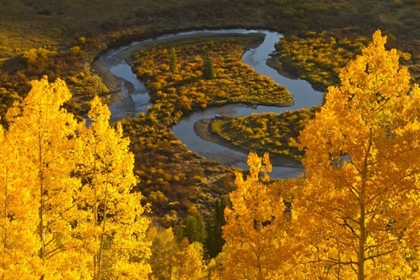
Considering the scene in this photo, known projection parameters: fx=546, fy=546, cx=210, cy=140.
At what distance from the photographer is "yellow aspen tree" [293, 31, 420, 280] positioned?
14.1 meters

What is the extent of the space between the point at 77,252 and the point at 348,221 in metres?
11.1

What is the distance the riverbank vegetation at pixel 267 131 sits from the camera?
73.2 meters

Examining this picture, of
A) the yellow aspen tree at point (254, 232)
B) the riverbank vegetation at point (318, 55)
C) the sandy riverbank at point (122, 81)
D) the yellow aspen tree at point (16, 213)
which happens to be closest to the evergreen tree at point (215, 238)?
the yellow aspen tree at point (254, 232)

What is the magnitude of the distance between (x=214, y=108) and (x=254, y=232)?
68623mm

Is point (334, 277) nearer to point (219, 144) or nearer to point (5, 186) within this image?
point (5, 186)

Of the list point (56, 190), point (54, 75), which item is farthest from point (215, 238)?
point (54, 75)

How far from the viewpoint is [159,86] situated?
94.3m

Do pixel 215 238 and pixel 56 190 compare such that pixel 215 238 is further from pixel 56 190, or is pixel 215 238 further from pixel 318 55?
pixel 318 55

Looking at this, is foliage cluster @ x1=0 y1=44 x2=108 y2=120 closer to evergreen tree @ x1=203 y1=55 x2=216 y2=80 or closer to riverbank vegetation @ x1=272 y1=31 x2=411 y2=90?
evergreen tree @ x1=203 y1=55 x2=216 y2=80

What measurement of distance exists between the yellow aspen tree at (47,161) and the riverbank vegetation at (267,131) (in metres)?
52.6

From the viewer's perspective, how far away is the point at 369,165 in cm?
1447

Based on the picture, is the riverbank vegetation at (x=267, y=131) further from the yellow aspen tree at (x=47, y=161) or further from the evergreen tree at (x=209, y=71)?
the yellow aspen tree at (x=47, y=161)

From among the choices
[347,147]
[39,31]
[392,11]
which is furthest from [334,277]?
Result: [392,11]

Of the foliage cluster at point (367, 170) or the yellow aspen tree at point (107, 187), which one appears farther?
the yellow aspen tree at point (107, 187)
